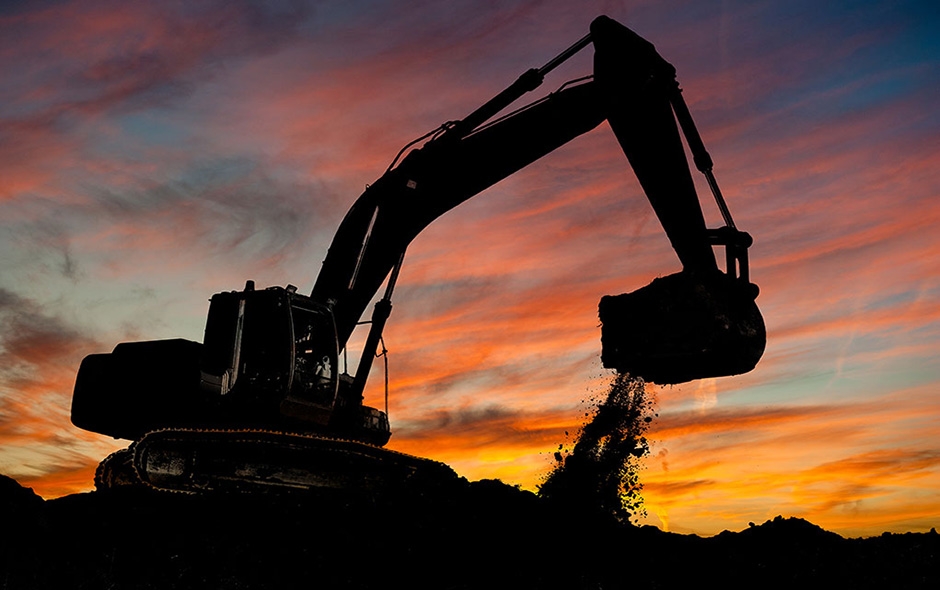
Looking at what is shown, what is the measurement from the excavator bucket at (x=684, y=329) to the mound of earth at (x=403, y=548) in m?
1.43

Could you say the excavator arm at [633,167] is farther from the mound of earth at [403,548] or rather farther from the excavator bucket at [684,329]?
the mound of earth at [403,548]

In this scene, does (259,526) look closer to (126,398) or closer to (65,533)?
(65,533)

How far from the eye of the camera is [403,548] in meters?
7.37

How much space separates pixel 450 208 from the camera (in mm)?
10594

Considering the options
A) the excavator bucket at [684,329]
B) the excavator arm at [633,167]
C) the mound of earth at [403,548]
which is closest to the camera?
the mound of earth at [403,548]

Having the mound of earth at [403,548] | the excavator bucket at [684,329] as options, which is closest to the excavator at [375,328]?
the excavator bucket at [684,329]

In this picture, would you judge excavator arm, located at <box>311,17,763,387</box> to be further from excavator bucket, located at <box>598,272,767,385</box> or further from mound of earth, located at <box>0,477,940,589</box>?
mound of earth, located at <box>0,477,940,589</box>

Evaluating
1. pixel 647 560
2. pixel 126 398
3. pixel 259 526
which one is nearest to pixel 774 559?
pixel 647 560

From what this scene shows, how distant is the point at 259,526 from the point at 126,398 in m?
2.59

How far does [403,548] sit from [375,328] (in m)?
3.61

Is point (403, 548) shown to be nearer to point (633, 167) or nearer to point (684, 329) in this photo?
point (684, 329)

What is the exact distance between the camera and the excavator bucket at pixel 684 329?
802 cm

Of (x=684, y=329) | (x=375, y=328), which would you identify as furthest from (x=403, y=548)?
(x=375, y=328)

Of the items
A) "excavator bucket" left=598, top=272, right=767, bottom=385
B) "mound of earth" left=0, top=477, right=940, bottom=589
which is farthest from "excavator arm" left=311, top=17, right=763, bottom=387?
"mound of earth" left=0, top=477, right=940, bottom=589
